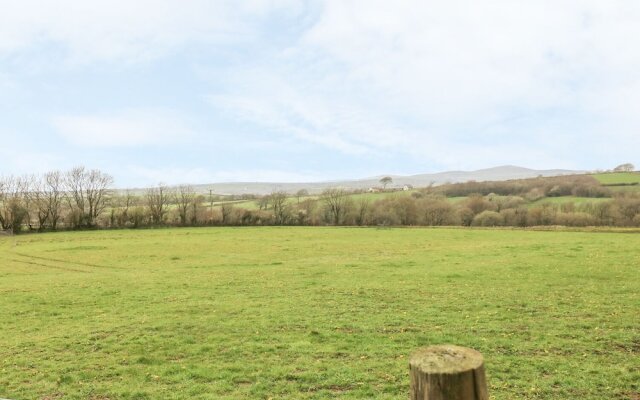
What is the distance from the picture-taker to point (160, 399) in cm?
837

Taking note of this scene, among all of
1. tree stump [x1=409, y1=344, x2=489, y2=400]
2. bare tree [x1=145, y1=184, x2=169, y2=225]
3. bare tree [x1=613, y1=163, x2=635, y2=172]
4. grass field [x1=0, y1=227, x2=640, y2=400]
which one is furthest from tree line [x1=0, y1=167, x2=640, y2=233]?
tree stump [x1=409, y1=344, x2=489, y2=400]

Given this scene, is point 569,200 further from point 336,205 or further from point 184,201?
point 184,201

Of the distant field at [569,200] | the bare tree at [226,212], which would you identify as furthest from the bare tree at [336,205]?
the distant field at [569,200]

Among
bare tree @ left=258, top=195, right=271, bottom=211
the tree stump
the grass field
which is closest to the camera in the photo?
the tree stump

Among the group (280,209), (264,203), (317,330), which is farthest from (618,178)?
(317,330)

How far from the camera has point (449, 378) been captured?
2.93 meters

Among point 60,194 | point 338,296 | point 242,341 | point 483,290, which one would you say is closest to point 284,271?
point 338,296

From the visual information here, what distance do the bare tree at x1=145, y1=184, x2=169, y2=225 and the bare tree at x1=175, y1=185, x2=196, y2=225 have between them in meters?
2.45

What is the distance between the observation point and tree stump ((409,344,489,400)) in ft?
9.61

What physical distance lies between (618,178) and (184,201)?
95884 millimetres

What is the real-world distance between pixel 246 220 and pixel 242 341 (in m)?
76.3

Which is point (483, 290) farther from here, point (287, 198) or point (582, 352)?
point (287, 198)

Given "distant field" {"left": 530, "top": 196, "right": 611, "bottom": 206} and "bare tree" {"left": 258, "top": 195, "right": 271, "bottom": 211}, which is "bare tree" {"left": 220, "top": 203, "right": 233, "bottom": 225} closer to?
"bare tree" {"left": 258, "top": 195, "right": 271, "bottom": 211}

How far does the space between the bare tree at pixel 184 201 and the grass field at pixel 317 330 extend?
59790 millimetres
